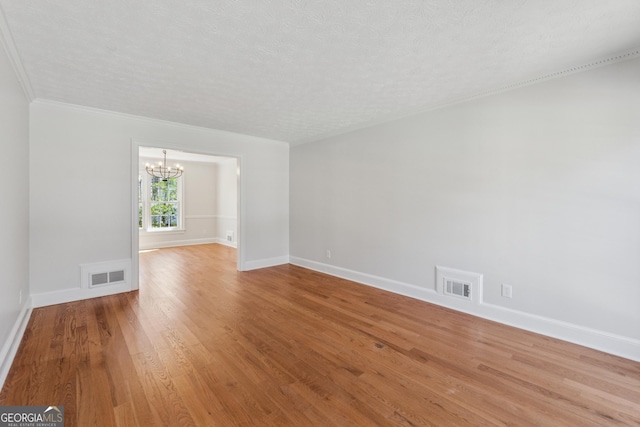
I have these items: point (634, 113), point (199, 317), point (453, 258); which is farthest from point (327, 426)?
point (634, 113)

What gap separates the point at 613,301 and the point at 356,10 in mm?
3145

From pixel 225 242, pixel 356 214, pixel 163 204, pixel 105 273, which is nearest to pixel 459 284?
pixel 356 214

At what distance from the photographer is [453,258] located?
3.29 m

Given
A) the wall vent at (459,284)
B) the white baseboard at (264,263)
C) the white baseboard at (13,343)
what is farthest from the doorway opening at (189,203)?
the wall vent at (459,284)

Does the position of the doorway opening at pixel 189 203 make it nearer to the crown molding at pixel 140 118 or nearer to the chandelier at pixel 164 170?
the chandelier at pixel 164 170

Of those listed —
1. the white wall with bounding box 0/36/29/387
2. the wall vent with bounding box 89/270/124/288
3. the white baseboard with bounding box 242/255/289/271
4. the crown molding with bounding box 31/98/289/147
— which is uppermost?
the crown molding with bounding box 31/98/289/147

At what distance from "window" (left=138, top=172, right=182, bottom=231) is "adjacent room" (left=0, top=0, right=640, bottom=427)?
158 inches

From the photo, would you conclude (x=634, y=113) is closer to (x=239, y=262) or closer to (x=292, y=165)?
(x=292, y=165)

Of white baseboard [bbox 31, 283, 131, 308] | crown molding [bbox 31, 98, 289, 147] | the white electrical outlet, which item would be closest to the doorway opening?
crown molding [bbox 31, 98, 289, 147]

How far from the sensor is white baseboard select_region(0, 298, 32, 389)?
1923mm

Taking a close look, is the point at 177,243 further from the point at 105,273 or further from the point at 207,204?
the point at 105,273

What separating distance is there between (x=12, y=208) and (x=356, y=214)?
→ 3.87 meters

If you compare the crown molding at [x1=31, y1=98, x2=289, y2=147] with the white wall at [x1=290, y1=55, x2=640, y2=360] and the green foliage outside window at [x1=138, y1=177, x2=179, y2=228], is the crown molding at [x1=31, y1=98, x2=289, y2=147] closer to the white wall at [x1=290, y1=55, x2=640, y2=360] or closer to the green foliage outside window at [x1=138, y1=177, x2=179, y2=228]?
the white wall at [x1=290, y1=55, x2=640, y2=360]

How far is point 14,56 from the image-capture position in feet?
7.18
